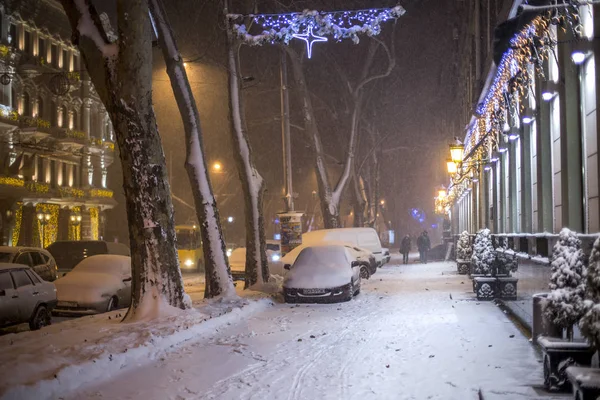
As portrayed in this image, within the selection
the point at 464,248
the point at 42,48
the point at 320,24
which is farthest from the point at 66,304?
the point at 42,48

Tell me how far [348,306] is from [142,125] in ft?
25.8

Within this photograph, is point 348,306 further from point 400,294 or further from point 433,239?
point 433,239

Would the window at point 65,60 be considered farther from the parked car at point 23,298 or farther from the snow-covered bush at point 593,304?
the snow-covered bush at point 593,304

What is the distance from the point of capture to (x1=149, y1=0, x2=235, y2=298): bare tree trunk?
17000 millimetres

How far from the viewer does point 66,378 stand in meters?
8.47

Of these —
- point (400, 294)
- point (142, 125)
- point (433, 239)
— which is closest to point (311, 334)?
point (142, 125)

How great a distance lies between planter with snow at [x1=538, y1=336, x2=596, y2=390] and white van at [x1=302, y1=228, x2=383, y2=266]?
2373cm

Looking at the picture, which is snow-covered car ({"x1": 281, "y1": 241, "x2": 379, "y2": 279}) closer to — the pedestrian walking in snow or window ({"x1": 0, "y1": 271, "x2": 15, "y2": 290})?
window ({"x1": 0, "y1": 271, "x2": 15, "y2": 290})

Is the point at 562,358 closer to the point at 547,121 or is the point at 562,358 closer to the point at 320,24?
the point at 547,121

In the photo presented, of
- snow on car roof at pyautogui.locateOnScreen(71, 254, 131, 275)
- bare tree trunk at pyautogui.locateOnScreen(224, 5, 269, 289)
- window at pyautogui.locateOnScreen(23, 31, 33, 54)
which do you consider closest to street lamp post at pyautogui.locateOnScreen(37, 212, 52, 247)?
window at pyautogui.locateOnScreen(23, 31, 33, 54)

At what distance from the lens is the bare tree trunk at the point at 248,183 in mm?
20406

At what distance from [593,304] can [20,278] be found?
12.2m

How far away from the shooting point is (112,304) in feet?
58.9

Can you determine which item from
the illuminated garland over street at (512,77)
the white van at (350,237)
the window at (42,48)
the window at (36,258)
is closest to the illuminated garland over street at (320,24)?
the illuminated garland over street at (512,77)
